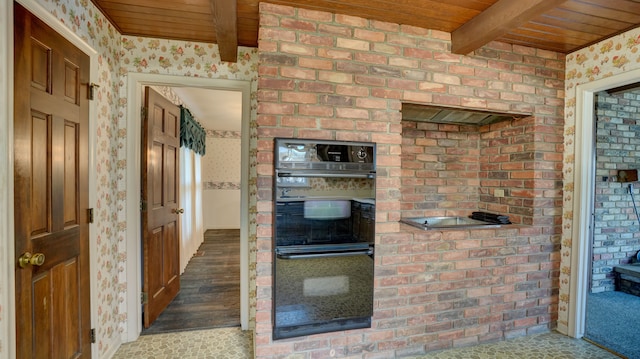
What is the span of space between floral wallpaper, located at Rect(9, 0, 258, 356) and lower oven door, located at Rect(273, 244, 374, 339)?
0.71 metres

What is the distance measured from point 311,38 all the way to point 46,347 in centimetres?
216

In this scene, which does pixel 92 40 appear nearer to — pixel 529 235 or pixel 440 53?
pixel 440 53

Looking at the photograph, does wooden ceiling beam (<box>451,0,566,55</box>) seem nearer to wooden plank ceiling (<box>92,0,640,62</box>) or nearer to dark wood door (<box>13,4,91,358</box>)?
wooden plank ceiling (<box>92,0,640,62</box>)

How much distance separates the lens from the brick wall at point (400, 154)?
167 centimetres

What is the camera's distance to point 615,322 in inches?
93.4

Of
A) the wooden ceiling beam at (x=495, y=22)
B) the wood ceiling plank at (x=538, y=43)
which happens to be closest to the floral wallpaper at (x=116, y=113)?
the wooden ceiling beam at (x=495, y=22)

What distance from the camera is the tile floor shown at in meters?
1.94

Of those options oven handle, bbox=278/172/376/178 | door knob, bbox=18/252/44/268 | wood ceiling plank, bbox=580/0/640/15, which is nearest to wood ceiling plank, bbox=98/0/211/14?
oven handle, bbox=278/172/376/178

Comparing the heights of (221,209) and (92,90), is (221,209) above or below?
below

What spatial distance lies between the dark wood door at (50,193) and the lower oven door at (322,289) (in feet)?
3.67

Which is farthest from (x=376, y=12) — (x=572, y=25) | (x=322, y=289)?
(x=322, y=289)

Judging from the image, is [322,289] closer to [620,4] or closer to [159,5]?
[159,5]

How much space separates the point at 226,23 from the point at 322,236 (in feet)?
4.70

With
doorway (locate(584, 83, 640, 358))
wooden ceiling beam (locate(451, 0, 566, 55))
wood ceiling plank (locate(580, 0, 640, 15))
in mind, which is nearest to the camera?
wooden ceiling beam (locate(451, 0, 566, 55))
